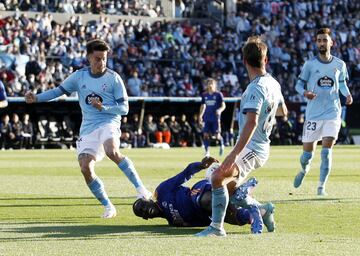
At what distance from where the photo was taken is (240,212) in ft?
39.1

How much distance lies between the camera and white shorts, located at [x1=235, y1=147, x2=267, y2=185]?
452 inches

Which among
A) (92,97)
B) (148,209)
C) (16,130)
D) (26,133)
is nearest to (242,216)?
(148,209)

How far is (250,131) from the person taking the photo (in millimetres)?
10938

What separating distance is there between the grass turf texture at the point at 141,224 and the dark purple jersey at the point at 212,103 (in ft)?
41.0

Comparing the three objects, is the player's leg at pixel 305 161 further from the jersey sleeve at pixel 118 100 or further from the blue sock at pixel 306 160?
the jersey sleeve at pixel 118 100

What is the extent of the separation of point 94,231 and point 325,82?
6.73 metres

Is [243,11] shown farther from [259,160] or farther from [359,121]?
[259,160]

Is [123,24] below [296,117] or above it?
above

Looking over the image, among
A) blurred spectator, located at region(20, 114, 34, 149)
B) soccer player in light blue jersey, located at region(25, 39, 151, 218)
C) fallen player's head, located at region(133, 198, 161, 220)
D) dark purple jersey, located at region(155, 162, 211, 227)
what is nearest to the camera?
dark purple jersey, located at region(155, 162, 211, 227)

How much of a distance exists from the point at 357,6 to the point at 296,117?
12.4 m

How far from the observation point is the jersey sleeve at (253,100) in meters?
11.0

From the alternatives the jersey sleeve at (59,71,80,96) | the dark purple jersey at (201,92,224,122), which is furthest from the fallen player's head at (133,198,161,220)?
the dark purple jersey at (201,92,224,122)

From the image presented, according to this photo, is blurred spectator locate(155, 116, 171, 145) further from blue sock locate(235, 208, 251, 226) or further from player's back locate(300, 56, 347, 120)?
blue sock locate(235, 208, 251, 226)

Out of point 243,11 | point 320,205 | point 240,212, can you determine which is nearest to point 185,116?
point 243,11
